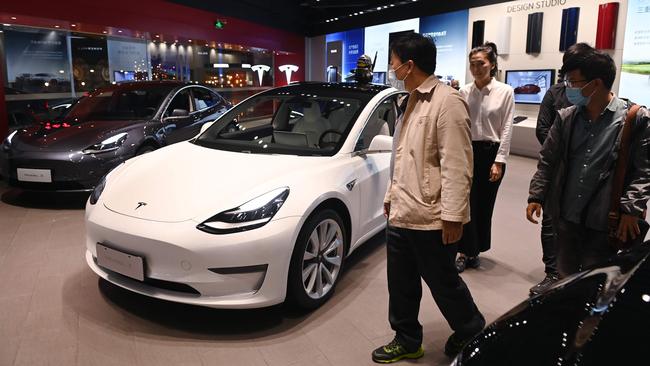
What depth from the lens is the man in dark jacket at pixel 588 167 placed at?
2043mm

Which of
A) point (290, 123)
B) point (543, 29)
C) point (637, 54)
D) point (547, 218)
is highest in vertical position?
point (543, 29)

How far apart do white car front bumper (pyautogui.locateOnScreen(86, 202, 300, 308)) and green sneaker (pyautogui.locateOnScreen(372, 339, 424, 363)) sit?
0.56 meters

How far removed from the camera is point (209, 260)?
2334mm

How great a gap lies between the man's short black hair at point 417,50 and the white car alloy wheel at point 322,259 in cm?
108

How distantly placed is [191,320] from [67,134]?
3120mm

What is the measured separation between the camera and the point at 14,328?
8.48 feet

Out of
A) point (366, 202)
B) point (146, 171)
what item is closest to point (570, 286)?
point (366, 202)

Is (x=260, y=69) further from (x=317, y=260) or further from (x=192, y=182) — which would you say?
(x=317, y=260)

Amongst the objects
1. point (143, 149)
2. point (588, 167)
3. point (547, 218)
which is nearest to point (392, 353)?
point (588, 167)

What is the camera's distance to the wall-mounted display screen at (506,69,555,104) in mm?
8648

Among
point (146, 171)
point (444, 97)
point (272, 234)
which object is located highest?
point (444, 97)

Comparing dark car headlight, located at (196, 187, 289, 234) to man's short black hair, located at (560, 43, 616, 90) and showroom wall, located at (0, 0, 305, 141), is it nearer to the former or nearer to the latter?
man's short black hair, located at (560, 43, 616, 90)

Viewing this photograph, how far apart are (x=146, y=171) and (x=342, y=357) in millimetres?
1544

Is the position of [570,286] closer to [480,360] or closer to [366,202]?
[480,360]
